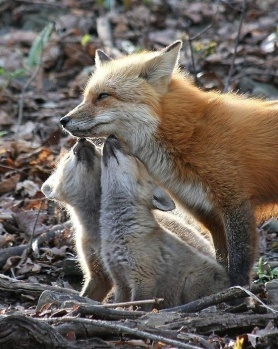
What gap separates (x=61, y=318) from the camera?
5594 millimetres

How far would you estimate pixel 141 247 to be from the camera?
690 centimetres

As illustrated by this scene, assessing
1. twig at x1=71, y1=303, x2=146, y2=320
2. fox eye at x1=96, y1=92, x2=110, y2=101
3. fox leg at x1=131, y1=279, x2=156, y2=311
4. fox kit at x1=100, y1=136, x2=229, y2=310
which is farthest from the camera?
fox eye at x1=96, y1=92, x2=110, y2=101

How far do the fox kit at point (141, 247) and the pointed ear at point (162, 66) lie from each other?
0.83 meters

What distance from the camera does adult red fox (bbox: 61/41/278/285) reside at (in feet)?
23.8

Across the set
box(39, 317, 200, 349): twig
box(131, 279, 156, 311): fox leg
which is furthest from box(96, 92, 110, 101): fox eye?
box(39, 317, 200, 349): twig

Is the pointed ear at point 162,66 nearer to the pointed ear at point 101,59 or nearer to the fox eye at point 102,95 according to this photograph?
the fox eye at point 102,95

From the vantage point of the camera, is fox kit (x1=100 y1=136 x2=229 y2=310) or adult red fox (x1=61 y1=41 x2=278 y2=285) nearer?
fox kit (x1=100 y1=136 x2=229 y2=310)

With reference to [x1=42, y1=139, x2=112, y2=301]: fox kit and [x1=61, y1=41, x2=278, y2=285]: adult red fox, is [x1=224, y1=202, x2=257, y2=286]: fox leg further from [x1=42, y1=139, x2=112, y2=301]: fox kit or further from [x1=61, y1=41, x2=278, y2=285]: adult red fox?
[x1=42, y1=139, x2=112, y2=301]: fox kit

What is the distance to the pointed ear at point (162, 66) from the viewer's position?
765 cm

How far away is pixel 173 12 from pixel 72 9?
224cm

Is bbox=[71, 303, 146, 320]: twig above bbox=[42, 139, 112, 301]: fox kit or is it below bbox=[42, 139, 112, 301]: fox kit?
below

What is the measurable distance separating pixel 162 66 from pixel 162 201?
140 centimetres

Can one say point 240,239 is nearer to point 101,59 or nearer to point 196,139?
point 196,139

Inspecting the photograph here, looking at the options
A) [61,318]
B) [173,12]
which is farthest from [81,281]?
[173,12]
